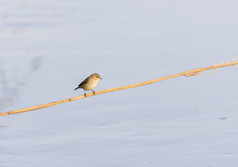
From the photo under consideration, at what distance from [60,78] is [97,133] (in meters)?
2.16

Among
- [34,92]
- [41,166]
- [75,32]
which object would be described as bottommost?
[41,166]

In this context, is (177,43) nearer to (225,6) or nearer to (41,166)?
(225,6)

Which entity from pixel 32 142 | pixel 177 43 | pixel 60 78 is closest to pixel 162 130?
pixel 32 142

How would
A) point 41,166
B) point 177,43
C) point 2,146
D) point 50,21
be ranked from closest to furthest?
point 41,166 < point 2,146 < point 177,43 < point 50,21

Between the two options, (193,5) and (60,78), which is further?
(193,5)

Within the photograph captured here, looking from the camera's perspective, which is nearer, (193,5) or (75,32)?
(75,32)

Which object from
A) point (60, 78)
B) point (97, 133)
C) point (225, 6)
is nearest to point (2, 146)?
point (97, 133)

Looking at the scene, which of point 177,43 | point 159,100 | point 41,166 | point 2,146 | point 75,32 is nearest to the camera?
point 41,166

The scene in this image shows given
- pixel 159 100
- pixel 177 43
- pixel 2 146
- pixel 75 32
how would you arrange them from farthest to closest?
pixel 75 32, pixel 177 43, pixel 159 100, pixel 2 146

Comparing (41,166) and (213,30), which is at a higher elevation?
(213,30)

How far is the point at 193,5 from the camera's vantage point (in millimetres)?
16047

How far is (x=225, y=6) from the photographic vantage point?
610 inches

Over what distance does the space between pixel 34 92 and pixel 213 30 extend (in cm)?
419

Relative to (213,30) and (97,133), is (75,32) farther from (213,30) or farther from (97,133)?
(97,133)
